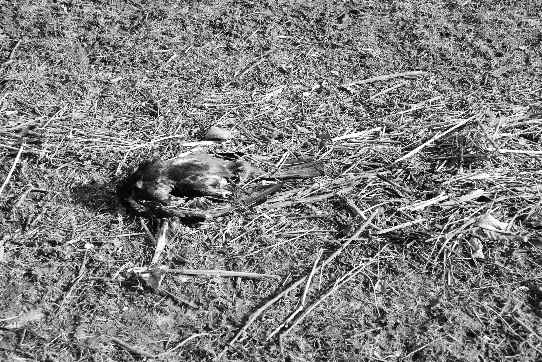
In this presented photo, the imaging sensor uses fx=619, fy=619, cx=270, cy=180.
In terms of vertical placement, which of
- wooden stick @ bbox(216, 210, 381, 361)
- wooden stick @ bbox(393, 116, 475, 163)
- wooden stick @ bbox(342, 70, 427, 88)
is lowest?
wooden stick @ bbox(216, 210, 381, 361)

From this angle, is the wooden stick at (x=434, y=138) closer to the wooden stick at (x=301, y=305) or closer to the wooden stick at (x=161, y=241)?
the wooden stick at (x=301, y=305)

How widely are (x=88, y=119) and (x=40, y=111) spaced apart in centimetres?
35

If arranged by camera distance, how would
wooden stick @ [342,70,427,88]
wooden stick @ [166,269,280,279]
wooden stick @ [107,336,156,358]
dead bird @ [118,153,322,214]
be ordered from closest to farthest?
wooden stick @ [107,336,156,358] < wooden stick @ [166,269,280,279] < dead bird @ [118,153,322,214] < wooden stick @ [342,70,427,88]

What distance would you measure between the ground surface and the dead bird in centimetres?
16

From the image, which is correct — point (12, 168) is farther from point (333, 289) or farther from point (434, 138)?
point (434, 138)

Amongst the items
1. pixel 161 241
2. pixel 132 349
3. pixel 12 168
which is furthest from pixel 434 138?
pixel 12 168

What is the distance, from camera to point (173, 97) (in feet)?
14.4

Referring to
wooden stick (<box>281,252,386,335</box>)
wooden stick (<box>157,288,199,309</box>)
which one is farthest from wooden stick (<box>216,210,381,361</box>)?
wooden stick (<box>157,288,199,309</box>)

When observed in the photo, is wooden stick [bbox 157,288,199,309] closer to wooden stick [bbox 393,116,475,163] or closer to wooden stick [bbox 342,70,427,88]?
wooden stick [bbox 393,116,475,163]

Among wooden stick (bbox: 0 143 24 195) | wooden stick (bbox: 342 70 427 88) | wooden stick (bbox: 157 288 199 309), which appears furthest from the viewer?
wooden stick (bbox: 342 70 427 88)

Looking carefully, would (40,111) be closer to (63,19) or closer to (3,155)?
(3,155)

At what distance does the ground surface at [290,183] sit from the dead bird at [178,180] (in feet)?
0.53

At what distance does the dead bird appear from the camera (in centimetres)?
338

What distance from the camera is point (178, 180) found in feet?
11.1
